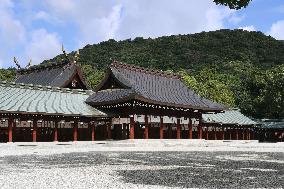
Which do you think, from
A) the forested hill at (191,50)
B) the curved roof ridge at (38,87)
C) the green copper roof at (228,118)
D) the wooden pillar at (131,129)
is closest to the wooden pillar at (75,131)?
the wooden pillar at (131,129)

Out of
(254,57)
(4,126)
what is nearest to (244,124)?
(4,126)

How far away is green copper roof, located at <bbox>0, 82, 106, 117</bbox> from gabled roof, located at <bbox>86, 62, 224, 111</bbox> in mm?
1727

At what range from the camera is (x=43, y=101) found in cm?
3600

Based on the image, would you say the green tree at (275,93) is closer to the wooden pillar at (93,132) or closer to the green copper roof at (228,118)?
the green copper roof at (228,118)

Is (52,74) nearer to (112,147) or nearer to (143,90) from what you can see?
(143,90)

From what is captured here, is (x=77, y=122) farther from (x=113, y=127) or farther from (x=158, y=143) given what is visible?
(x=158, y=143)

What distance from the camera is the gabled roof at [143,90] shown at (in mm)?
38250

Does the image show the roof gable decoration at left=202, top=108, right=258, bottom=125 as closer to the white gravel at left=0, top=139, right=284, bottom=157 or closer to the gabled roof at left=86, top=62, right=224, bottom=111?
the gabled roof at left=86, top=62, right=224, bottom=111

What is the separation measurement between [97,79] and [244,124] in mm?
35103

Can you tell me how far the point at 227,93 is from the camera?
78000 millimetres

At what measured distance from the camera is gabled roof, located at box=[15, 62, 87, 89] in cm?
4675

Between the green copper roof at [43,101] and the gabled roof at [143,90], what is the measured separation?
68.0 inches

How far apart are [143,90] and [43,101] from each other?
9.88 meters

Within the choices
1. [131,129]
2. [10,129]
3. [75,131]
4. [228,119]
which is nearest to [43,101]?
[75,131]
